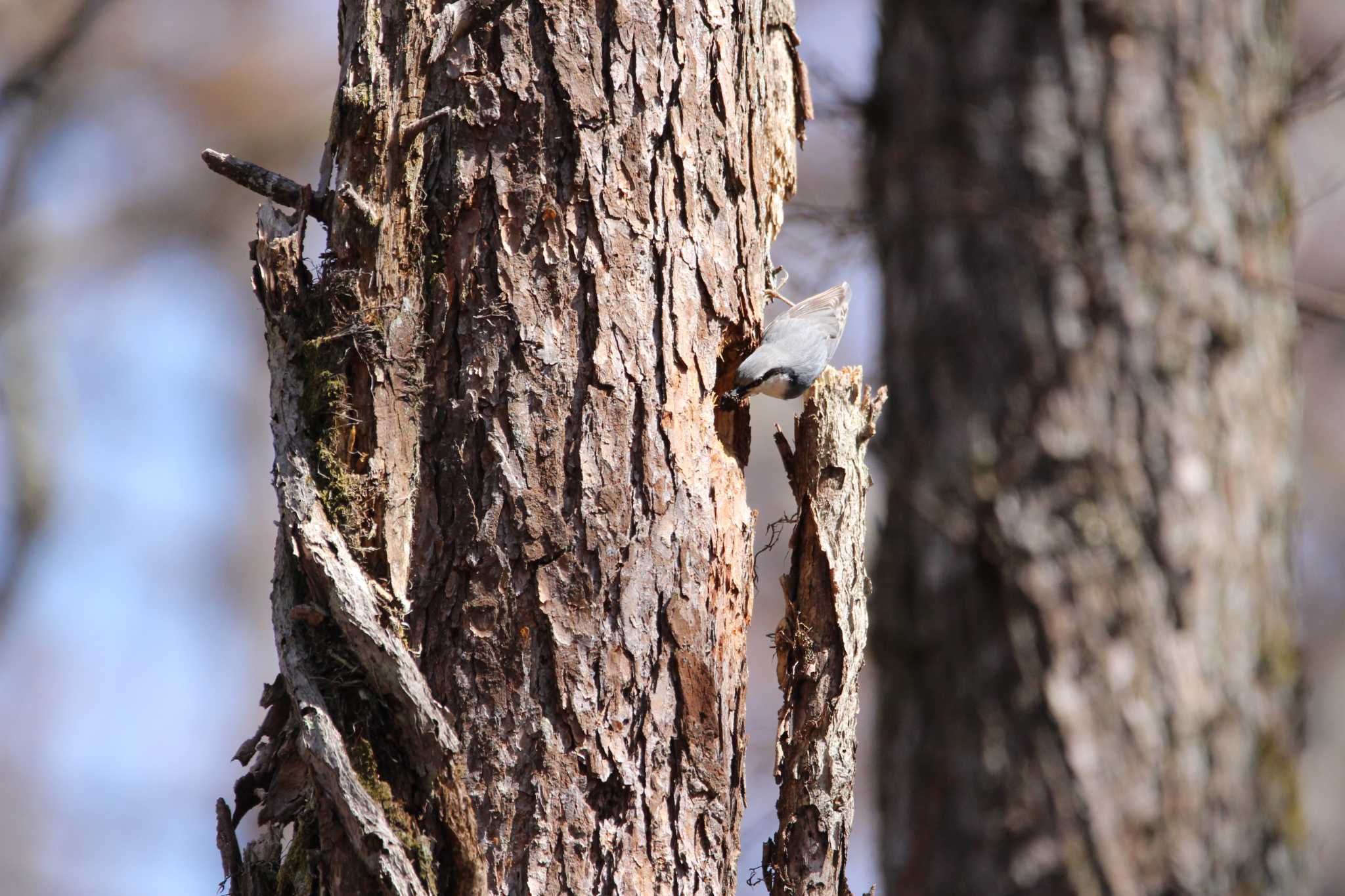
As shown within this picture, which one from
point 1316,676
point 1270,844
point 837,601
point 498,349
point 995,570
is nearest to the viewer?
point 498,349

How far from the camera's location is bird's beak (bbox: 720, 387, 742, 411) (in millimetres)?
2092

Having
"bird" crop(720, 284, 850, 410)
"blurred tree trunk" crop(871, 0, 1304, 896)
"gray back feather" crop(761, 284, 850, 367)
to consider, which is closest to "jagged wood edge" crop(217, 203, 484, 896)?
"bird" crop(720, 284, 850, 410)

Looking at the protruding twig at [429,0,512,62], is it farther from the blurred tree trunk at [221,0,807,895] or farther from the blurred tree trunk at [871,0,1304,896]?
the blurred tree trunk at [871,0,1304,896]

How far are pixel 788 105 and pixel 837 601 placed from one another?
1.08 m

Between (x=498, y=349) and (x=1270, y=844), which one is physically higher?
(x=498, y=349)

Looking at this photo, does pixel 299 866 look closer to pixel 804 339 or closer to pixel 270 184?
pixel 270 184

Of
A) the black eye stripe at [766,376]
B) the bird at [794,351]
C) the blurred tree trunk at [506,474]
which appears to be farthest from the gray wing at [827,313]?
the blurred tree trunk at [506,474]

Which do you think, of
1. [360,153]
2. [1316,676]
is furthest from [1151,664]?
[1316,676]

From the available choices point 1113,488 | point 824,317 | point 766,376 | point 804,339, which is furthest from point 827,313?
point 1113,488

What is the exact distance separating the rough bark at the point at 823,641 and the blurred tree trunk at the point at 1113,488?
64 centimetres

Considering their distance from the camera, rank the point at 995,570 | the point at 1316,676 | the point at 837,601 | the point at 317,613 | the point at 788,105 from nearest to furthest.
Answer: the point at 317,613
the point at 837,601
the point at 788,105
the point at 995,570
the point at 1316,676

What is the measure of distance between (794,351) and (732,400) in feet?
1.15

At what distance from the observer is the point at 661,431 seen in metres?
1.85

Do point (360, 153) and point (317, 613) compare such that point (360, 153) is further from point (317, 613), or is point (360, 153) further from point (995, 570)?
point (995, 570)
